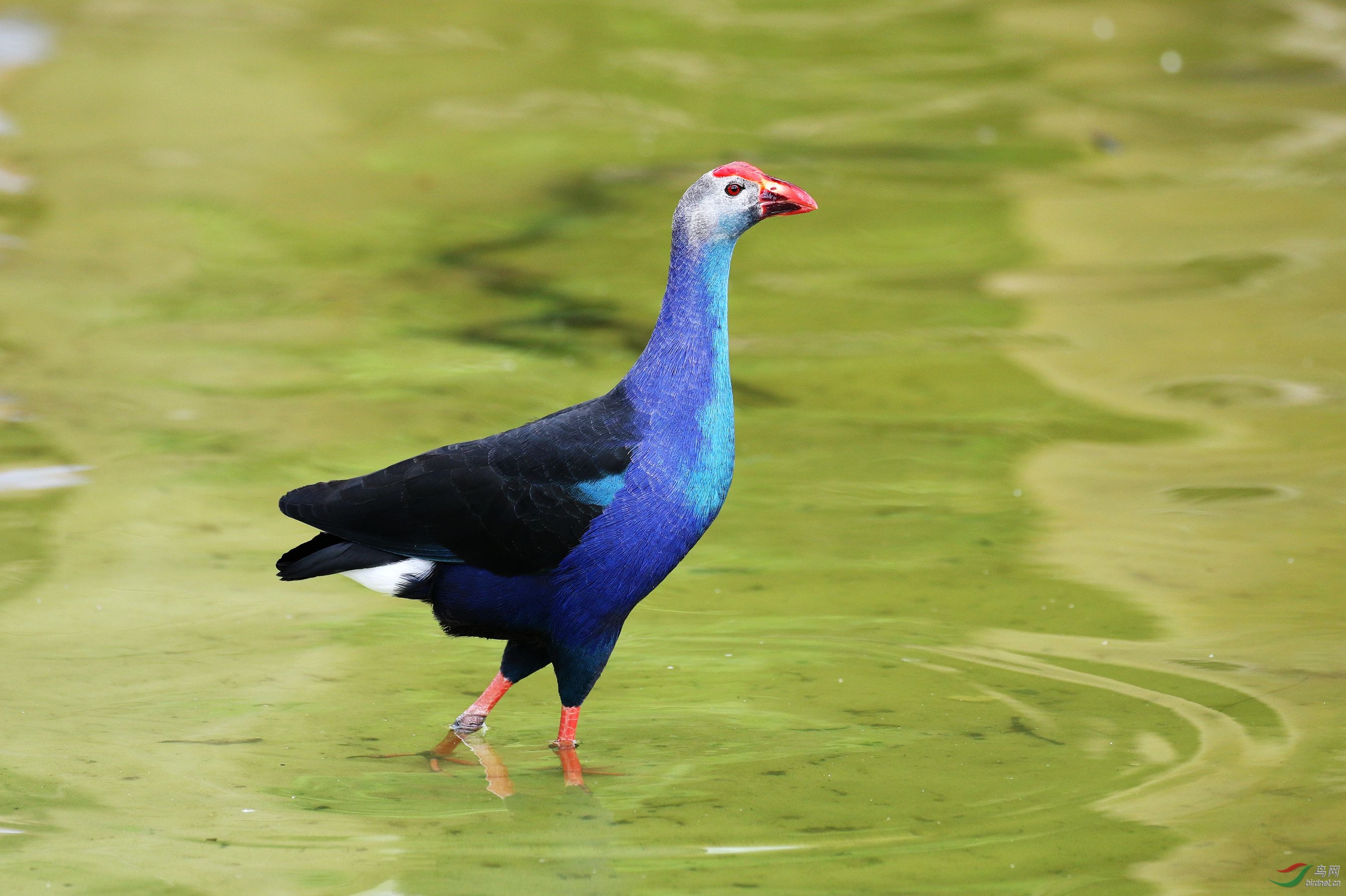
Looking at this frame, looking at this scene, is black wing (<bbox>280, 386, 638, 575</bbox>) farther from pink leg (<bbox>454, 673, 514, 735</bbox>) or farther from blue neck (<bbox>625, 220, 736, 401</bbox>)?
pink leg (<bbox>454, 673, 514, 735</bbox>)

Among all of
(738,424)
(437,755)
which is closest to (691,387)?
(437,755)

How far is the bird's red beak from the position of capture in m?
5.09

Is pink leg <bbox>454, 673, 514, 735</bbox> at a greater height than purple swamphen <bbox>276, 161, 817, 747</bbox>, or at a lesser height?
lesser

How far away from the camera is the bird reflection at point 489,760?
5.04 meters

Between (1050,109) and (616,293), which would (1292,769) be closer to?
(616,293)

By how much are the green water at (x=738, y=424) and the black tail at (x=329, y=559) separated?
0.55 meters

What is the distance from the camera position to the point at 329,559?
5113mm

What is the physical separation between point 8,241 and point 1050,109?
720 centimetres

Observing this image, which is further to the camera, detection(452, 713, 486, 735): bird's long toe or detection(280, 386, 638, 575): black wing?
detection(452, 713, 486, 735): bird's long toe

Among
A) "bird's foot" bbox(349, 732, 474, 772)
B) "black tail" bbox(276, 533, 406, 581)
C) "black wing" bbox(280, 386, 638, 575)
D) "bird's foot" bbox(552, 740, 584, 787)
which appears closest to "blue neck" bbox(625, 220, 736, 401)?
"black wing" bbox(280, 386, 638, 575)

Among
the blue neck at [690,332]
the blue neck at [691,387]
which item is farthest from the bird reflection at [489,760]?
the blue neck at [690,332]

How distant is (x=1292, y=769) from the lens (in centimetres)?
509

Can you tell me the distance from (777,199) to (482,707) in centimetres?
174

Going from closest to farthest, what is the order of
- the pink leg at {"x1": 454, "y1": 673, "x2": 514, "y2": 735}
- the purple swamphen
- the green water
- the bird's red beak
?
the green water < the purple swamphen < the bird's red beak < the pink leg at {"x1": 454, "y1": 673, "x2": 514, "y2": 735}
